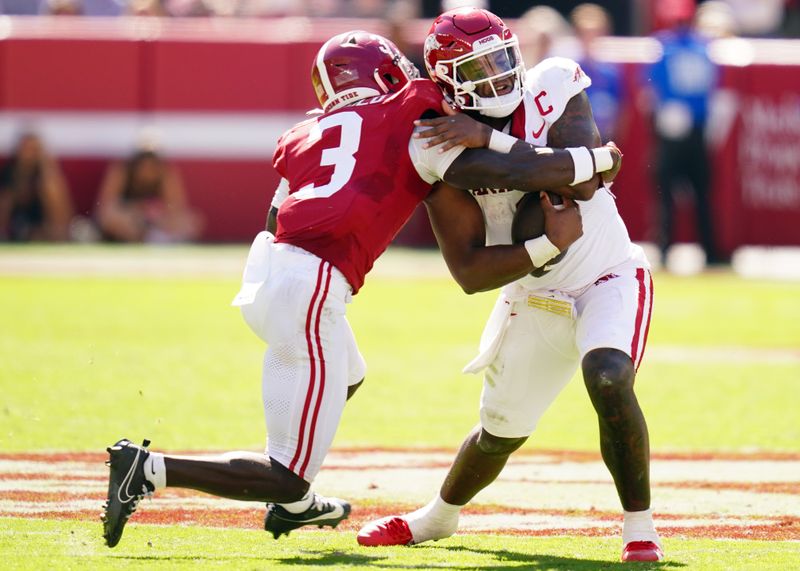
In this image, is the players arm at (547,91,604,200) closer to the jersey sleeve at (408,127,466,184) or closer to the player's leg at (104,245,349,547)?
the jersey sleeve at (408,127,466,184)

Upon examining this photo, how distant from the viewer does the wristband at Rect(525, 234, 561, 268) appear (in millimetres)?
5820

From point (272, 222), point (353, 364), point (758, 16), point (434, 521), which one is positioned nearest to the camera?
point (353, 364)

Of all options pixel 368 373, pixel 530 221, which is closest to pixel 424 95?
pixel 530 221

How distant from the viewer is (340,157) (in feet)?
19.3

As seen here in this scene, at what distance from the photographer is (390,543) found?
20.3 ft

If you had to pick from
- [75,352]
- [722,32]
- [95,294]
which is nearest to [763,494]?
[75,352]

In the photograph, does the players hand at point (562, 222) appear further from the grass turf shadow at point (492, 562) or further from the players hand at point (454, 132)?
the grass turf shadow at point (492, 562)

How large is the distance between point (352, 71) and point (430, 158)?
1.77ft

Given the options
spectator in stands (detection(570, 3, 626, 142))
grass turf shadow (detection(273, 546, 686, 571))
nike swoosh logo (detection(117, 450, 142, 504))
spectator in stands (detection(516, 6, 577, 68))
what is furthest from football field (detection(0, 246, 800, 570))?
spectator in stands (detection(516, 6, 577, 68))

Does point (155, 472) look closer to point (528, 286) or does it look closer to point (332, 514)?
point (332, 514)

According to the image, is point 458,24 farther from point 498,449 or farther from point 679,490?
point 679,490

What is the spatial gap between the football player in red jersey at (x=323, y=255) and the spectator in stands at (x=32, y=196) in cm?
1309

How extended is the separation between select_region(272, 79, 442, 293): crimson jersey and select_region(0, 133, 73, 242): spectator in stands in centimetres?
1319

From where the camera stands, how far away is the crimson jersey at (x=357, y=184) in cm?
581
